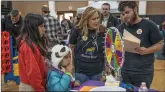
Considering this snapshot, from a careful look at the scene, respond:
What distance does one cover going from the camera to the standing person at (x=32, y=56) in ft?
3.89

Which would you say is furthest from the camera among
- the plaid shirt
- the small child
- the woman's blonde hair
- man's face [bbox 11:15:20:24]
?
the plaid shirt

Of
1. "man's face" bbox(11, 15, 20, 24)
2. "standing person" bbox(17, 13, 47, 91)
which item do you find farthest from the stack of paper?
"man's face" bbox(11, 15, 20, 24)

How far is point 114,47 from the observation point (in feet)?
4.36

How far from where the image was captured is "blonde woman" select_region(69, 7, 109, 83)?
1596 mm

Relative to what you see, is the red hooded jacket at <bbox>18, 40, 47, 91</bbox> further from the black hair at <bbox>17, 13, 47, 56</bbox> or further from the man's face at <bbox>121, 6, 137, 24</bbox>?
the man's face at <bbox>121, 6, 137, 24</bbox>

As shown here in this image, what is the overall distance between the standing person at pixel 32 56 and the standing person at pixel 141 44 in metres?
0.52

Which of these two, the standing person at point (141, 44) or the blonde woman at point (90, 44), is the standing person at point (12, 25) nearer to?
the blonde woman at point (90, 44)

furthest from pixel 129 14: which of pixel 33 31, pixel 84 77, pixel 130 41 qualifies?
pixel 33 31

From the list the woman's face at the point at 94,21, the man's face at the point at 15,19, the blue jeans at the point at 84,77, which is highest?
the woman's face at the point at 94,21

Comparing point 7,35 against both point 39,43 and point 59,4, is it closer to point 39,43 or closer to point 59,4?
point 39,43

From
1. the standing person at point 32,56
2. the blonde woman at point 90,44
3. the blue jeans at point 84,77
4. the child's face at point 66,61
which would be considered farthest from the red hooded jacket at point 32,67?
the blonde woman at point 90,44

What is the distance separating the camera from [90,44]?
1.61 m

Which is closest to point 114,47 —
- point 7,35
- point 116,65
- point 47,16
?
point 116,65

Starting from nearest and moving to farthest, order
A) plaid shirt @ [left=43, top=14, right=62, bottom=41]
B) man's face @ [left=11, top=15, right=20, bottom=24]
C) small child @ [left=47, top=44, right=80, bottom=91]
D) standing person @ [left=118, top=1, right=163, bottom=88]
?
small child @ [left=47, top=44, right=80, bottom=91], standing person @ [left=118, top=1, right=163, bottom=88], man's face @ [left=11, top=15, right=20, bottom=24], plaid shirt @ [left=43, top=14, right=62, bottom=41]
